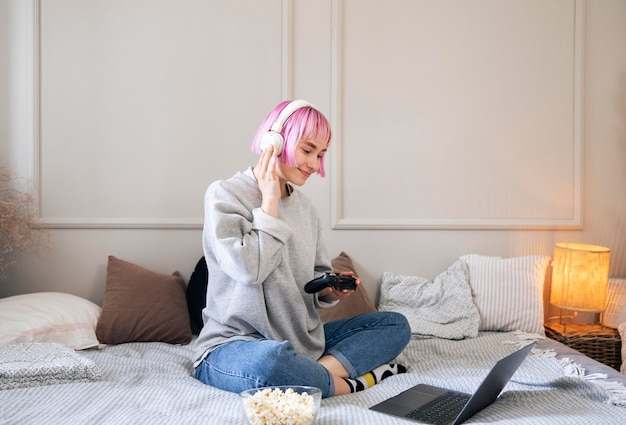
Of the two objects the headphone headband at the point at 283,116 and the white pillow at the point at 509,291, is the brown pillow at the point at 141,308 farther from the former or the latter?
the white pillow at the point at 509,291

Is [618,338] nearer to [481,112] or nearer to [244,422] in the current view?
[481,112]

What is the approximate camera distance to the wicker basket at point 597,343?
8.01 ft

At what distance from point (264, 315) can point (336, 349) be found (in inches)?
10.6

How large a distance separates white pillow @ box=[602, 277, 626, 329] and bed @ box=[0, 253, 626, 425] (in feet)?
1.04

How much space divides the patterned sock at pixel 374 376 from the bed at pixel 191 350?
0.04 metres

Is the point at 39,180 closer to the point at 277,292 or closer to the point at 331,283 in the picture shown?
the point at 277,292

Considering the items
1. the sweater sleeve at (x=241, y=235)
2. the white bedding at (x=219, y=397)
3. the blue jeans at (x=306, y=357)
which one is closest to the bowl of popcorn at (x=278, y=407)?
the white bedding at (x=219, y=397)

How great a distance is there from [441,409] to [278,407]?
0.46 meters

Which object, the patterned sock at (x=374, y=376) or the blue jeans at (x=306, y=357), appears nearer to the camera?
the blue jeans at (x=306, y=357)

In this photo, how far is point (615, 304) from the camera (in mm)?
2625

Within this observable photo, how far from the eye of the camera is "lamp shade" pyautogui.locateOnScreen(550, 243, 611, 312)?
2.55m

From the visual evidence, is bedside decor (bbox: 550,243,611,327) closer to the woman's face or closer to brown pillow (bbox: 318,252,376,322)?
brown pillow (bbox: 318,252,376,322)

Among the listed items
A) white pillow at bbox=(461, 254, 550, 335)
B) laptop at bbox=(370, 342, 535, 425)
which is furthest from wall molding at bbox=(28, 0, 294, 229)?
laptop at bbox=(370, 342, 535, 425)

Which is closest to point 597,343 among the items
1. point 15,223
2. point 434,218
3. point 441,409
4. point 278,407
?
point 434,218
